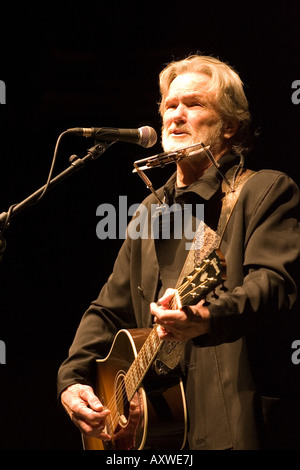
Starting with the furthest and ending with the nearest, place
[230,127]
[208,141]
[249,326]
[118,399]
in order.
Result: [230,127] → [208,141] → [118,399] → [249,326]

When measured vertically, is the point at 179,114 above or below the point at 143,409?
above

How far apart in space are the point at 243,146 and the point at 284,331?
991 millimetres

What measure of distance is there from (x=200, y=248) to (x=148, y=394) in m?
0.55

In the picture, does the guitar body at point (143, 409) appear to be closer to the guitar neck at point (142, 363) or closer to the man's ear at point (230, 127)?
the guitar neck at point (142, 363)

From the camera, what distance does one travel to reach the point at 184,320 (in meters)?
1.68

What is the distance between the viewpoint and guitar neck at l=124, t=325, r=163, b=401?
2010 millimetres

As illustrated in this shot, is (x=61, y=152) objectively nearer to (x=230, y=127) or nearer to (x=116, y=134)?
(x=230, y=127)

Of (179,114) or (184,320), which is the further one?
(179,114)

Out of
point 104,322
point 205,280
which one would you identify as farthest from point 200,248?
point 104,322

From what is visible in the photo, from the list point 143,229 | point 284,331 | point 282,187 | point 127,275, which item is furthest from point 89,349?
point 282,187

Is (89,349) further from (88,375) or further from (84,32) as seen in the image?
(84,32)

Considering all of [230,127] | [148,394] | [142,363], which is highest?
[230,127]

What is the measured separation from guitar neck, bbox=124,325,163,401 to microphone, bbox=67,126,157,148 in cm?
71

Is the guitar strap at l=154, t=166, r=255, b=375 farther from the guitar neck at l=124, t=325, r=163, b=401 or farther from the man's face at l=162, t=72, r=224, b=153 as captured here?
the man's face at l=162, t=72, r=224, b=153
